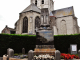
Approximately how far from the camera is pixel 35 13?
68.2 ft

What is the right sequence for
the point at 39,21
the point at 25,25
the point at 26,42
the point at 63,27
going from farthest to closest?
the point at 63,27
the point at 39,21
the point at 25,25
the point at 26,42

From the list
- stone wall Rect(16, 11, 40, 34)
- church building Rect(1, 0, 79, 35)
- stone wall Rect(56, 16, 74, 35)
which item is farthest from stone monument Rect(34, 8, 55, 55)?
stone wall Rect(56, 16, 74, 35)

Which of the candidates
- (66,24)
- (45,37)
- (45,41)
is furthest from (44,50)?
(66,24)

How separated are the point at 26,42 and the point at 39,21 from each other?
11.3m

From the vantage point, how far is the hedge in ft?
32.0

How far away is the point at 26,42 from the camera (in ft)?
34.8

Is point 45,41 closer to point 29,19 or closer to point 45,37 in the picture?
point 45,37

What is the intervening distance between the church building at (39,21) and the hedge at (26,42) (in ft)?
27.4

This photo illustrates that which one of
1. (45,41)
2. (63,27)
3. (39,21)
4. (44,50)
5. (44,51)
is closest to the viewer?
(44,51)

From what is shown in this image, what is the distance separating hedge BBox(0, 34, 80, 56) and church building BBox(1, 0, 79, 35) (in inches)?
329

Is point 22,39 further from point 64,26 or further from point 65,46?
point 64,26

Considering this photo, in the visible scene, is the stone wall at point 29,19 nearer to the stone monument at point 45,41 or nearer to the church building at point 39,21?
the church building at point 39,21

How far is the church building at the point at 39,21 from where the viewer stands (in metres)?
20.2

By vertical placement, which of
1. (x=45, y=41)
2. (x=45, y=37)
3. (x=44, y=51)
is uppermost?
(x=45, y=37)
